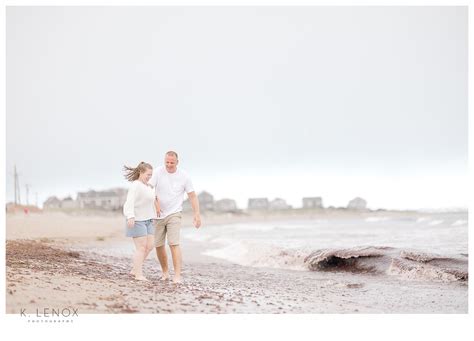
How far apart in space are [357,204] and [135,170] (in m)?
83.7

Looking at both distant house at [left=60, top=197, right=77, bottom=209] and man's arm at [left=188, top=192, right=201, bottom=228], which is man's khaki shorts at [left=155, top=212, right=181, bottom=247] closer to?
man's arm at [left=188, top=192, right=201, bottom=228]

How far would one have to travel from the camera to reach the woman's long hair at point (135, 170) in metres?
6.08

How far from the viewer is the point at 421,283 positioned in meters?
7.04

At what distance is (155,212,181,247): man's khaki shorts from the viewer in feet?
20.2

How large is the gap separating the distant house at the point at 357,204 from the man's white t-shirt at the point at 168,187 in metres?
81.4

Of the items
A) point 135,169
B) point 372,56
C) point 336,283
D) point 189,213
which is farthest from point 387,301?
point 189,213

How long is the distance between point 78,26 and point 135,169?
15.7 feet

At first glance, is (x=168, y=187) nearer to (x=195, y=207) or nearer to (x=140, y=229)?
(x=195, y=207)

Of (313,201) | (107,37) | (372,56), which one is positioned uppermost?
(107,37)

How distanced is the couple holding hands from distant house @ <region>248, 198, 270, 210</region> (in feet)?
313

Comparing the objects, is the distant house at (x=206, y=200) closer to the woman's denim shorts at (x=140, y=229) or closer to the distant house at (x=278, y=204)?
the distant house at (x=278, y=204)

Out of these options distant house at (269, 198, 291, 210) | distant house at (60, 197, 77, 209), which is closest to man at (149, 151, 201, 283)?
distant house at (60, 197, 77, 209)

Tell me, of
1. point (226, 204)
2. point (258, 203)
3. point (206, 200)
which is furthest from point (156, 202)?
point (226, 204)
